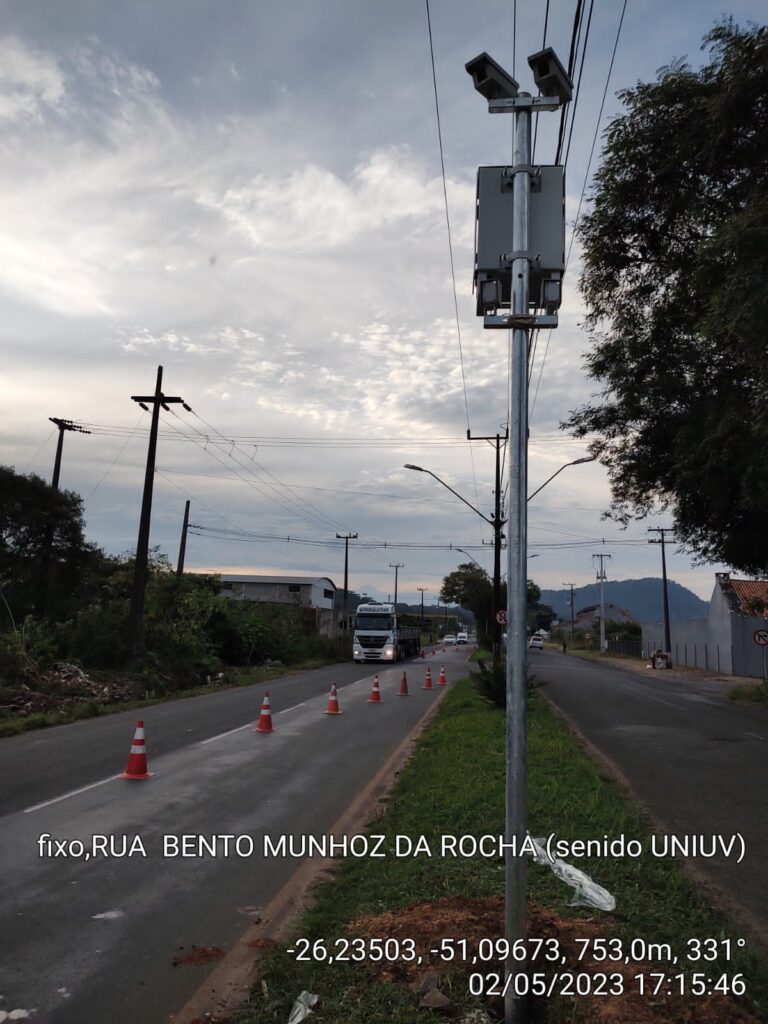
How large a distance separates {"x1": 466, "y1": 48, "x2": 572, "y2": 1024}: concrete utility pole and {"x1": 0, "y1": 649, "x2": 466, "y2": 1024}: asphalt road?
87.0 inches

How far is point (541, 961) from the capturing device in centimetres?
397

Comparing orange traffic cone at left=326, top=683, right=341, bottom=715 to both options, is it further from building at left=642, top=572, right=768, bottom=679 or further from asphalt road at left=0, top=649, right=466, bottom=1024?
building at left=642, top=572, right=768, bottom=679

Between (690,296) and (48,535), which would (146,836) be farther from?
(48,535)

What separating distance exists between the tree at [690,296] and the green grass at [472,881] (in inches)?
239

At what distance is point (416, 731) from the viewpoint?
15.5 metres

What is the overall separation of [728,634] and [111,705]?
37.1 m

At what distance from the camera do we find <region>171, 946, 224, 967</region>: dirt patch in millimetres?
4656

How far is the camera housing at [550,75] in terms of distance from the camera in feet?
13.4

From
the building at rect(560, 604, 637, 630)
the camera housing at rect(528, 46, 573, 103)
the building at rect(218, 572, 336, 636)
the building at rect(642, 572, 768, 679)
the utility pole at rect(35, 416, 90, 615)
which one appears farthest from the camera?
the building at rect(560, 604, 637, 630)

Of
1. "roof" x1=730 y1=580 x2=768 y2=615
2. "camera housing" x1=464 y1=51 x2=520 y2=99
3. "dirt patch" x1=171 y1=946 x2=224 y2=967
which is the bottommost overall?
"dirt patch" x1=171 y1=946 x2=224 y2=967

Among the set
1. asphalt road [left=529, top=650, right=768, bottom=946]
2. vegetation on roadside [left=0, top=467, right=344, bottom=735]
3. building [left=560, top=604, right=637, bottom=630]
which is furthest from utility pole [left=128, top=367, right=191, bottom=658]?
building [left=560, top=604, right=637, bottom=630]

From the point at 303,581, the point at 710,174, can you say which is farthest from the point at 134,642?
the point at 303,581

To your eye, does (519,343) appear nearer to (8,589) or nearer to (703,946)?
(703,946)

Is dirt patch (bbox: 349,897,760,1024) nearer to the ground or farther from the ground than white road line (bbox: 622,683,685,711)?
nearer to the ground
